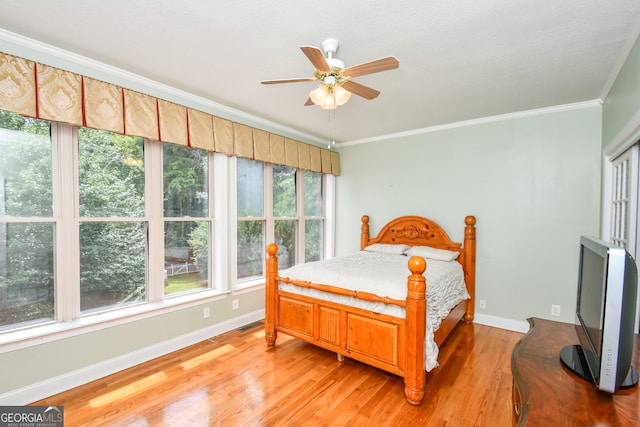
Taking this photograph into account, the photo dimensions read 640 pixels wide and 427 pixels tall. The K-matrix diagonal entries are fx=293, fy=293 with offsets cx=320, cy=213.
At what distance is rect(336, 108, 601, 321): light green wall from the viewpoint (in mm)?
3170

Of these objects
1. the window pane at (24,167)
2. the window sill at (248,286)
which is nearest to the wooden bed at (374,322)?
the window sill at (248,286)

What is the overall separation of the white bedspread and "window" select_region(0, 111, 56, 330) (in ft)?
6.39

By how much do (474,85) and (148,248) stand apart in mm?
3488

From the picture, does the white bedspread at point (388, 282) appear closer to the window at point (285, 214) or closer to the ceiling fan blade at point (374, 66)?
the window at point (285, 214)

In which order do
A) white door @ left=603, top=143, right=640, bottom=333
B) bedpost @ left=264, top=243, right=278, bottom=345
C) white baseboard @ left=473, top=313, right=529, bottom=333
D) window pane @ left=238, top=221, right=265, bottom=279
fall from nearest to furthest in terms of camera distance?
white door @ left=603, top=143, right=640, bottom=333 < bedpost @ left=264, top=243, right=278, bottom=345 < white baseboard @ left=473, top=313, right=529, bottom=333 < window pane @ left=238, top=221, right=265, bottom=279

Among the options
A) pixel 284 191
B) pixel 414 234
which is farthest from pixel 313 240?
pixel 414 234

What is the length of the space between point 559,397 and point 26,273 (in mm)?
3295

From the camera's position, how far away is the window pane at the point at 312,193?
4781 mm

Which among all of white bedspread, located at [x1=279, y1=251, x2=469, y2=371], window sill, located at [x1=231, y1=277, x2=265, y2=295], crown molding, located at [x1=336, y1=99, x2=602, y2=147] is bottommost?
window sill, located at [x1=231, y1=277, x2=265, y2=295]

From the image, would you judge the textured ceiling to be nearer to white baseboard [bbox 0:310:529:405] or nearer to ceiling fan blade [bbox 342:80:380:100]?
ceiling fan blade [bbox 342:80:380:100]

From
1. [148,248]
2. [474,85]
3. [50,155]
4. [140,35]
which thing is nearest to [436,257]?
[474,85]

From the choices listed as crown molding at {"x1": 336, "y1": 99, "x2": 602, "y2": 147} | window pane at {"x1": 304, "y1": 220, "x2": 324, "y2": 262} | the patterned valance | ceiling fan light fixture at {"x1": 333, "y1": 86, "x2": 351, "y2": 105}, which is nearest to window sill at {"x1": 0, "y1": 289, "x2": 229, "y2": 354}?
the patterned valance

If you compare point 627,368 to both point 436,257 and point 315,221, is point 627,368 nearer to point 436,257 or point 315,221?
point 436,257

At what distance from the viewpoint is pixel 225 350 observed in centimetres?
294
